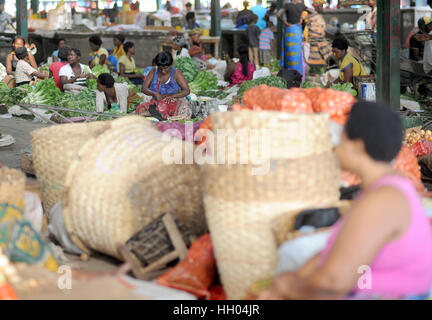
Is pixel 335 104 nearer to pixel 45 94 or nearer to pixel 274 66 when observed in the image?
pixel 45 94

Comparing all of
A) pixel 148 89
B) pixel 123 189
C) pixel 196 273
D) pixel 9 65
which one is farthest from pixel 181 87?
pixel 196 273

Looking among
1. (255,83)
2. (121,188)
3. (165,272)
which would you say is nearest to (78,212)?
(121,188)

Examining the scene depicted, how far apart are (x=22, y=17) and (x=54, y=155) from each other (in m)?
11.5

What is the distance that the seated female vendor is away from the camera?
2.13 metres

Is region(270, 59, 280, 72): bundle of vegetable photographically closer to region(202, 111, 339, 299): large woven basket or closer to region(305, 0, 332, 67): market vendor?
region(305, 0, 332, 67): market vendor

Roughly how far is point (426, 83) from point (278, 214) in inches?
348

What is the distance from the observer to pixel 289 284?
242 cm

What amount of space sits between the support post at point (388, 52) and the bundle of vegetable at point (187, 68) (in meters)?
4.77

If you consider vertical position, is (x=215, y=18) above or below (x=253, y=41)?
above

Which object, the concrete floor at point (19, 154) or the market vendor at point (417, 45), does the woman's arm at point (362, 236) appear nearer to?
the concrete floor at point (19, 154)

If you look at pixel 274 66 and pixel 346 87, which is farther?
pixel 274 66

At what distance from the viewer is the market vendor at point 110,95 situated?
8.87 meters

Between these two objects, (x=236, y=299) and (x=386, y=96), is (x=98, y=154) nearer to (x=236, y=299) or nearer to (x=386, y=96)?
(x=236, y=299)

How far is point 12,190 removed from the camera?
11.4ft
